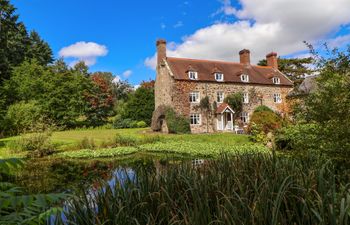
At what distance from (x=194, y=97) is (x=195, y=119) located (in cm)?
239

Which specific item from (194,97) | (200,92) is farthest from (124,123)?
(200,92)

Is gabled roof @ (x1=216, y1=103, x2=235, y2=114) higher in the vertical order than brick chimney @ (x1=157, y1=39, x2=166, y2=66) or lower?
lower

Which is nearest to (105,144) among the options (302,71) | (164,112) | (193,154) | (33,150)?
(33,150)

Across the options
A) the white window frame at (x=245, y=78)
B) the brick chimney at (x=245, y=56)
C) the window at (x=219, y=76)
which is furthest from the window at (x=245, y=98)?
the brick chimney at (x=245, y=56)

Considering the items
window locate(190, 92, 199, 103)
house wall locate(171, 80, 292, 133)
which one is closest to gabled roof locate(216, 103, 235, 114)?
house wall locate(171, 80, 292, 133)

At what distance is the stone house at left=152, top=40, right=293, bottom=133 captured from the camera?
31719 millimetres

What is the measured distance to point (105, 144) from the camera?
21562 mm

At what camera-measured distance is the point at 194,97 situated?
32.4 metres

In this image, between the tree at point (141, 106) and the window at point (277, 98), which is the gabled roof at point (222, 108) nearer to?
the window at point (277, 98)

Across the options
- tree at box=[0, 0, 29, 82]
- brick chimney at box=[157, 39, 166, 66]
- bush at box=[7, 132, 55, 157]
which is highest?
tree at box=[0, 0, 29, 82]

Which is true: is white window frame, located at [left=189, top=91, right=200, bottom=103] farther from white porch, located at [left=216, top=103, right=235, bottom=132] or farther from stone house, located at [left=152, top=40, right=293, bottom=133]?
white porch, located at [left=216, top=103, right=235, bottom=132]

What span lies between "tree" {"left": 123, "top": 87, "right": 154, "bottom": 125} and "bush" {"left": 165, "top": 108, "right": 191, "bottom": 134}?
39.4 ft

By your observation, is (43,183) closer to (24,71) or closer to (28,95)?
(28,95)

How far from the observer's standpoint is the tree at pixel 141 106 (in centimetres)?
4212
